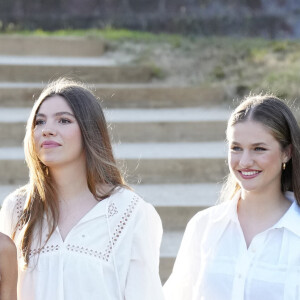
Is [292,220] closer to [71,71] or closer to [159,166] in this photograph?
[159,166]

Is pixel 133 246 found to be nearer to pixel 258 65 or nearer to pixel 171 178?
pixel 171 178

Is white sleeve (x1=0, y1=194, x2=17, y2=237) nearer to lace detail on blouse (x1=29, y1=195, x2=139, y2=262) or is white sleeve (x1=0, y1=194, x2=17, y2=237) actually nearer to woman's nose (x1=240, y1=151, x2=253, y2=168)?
lace detail on blouse (x1=29, y1=195, x2=139, y2=262)

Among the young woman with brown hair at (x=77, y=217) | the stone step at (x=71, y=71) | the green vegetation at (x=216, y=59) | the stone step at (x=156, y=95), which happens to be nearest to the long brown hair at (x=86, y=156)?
the young woman with brown hair at (x=77, y=217)

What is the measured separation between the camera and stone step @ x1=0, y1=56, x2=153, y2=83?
266 inches

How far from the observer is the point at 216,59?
24.0ft

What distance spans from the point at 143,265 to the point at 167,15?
6.65 metres

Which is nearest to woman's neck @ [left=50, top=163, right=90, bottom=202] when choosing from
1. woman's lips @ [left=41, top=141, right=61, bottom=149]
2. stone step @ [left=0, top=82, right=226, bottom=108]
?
woman's lips @ [left=41, top=141, right=61, bottom=149]

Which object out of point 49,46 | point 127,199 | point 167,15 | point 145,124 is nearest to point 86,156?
point 127,199

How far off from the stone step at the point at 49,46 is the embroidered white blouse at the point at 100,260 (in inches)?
197

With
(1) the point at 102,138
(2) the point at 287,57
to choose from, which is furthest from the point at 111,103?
(1) the point at 102,138

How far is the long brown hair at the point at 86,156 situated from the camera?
2783 mm

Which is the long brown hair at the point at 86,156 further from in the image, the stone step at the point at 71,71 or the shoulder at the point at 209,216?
the stone step at the point at 71,71

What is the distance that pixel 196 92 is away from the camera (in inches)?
256

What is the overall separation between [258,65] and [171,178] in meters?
2.14
